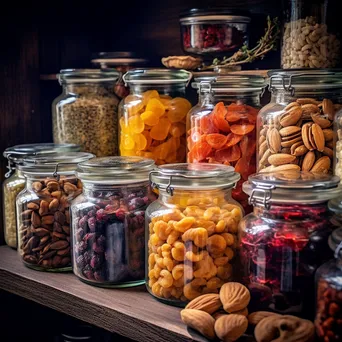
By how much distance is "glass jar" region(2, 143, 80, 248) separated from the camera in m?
1.24

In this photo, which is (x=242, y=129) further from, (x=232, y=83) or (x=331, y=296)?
(x=331, y=296)

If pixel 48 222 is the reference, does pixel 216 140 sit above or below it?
above

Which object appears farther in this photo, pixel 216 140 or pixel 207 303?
pixel 216 140

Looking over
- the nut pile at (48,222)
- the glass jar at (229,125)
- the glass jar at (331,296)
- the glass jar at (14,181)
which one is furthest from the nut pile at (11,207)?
the glass jar at (331,296)

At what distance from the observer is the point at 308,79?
955mm

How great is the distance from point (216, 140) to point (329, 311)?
0.38m

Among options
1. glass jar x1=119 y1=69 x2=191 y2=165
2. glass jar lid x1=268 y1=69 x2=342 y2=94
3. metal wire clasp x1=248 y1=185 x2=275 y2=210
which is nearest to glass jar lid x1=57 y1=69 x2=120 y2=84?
glass jar x1=119 y1=69 x2=191 y2=165

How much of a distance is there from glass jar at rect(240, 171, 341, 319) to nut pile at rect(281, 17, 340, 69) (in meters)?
0.23

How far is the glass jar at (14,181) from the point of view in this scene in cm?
124

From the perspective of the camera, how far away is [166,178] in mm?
953

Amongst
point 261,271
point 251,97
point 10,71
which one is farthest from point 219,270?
point 10,71

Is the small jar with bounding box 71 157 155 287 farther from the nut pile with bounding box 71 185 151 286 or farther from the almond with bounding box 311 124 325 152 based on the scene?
the almond with bounding box 311 124 325 152

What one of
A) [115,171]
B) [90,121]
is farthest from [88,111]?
[115,171]

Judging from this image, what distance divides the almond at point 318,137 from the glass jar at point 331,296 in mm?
175
